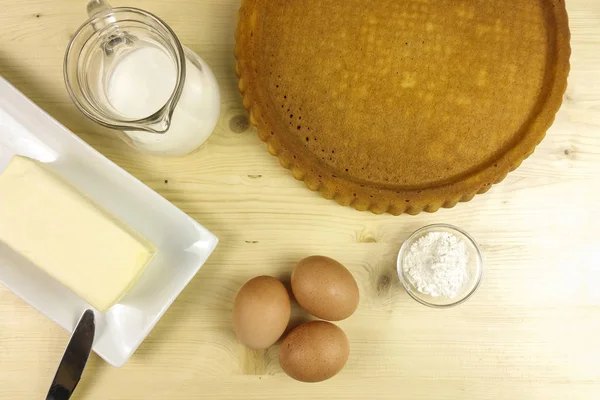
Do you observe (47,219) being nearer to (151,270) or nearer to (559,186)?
(151,270)

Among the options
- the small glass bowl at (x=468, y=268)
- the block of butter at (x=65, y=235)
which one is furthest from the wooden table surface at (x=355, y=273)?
the block of butter at (x=65, y=235)

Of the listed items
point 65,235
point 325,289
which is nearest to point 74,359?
point 65,235

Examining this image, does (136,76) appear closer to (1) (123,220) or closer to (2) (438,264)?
(1) (123,220)

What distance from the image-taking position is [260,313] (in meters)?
0.79

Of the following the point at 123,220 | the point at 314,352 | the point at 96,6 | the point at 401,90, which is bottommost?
the point at 314,352

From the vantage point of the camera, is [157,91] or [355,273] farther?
[355,273]

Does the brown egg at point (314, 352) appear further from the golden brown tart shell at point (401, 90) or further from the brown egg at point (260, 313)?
the golden brown tart shell at point (401, 90)

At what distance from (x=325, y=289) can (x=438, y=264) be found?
0.19 m

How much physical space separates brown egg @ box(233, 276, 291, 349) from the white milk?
273 mm

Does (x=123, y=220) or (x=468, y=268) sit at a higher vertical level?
(x=123, y=220)

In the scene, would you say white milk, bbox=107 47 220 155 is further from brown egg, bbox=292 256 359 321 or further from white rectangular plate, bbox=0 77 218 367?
brown egg, bbox=292 256 359 321

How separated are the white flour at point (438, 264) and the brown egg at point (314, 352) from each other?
164 millimetres

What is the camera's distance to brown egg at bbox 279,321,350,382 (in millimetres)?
799

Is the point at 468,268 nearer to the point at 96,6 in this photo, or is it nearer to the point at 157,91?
the point at 157,91
